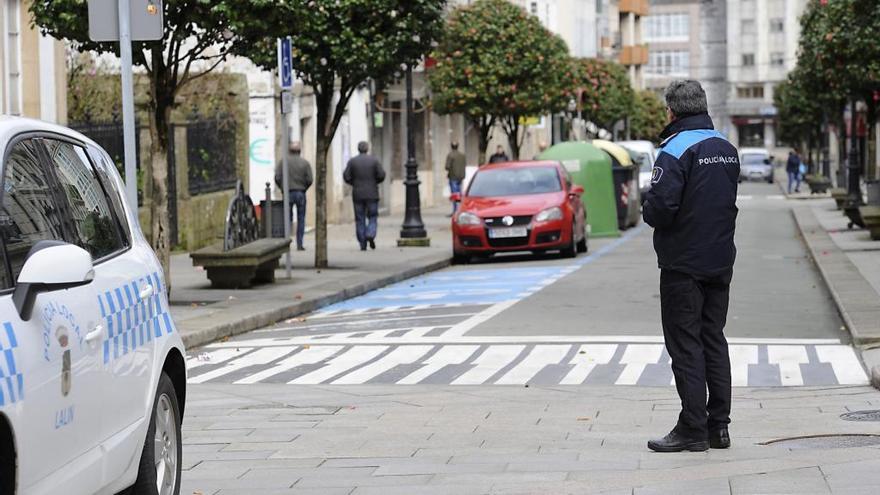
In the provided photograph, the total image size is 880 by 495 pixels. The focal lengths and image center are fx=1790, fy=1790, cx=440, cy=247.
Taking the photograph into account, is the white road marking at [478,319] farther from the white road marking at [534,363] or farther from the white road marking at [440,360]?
the white road marking at [534,363]

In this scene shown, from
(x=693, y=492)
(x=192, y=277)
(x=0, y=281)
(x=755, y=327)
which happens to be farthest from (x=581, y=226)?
(x=0, y=281)

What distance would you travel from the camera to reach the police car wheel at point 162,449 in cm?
639

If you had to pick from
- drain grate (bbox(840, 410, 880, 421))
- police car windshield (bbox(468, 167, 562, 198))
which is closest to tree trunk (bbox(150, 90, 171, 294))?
drain grate (bbox(840, 410, 880, 421))

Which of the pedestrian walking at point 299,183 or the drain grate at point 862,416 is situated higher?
the pedestrian walking at point 299,183

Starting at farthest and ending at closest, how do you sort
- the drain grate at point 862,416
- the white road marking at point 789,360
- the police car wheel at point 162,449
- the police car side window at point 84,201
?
the white road marking at point 789,360, the drain grate at point 862,416, the police car wheel at point 162,449, the police car side window at point 84,201

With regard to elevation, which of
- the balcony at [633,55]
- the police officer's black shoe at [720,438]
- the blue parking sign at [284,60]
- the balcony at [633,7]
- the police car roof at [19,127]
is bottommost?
the police officer's black shoe at [720,438]

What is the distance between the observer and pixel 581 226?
2983cm

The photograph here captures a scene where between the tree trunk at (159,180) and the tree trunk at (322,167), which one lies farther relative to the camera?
the tree trunk at (322,167)

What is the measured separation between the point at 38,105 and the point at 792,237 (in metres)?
16.0

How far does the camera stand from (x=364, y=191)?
30594 millimetres

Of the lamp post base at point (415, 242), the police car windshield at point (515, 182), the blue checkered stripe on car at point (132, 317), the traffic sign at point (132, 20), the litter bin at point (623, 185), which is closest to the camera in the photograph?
the blue checkered stripe on car at point (132, 317)

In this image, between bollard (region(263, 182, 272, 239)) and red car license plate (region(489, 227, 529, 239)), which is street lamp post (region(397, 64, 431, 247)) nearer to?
red car license plate (region(489, 227, 529, 239))

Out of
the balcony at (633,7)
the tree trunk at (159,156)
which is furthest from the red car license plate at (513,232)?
the balcony at (633,7)

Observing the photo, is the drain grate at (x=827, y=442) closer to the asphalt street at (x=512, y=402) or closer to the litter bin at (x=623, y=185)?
the asphalt street at (x=512, y=402)
